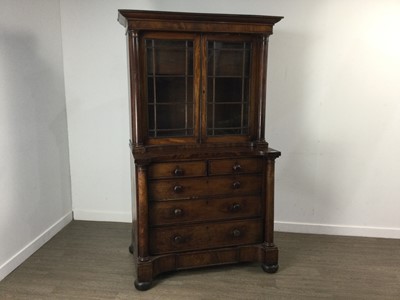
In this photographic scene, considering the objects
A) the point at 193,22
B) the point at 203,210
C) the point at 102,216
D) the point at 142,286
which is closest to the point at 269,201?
the point at 203,210

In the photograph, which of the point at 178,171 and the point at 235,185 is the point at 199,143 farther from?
the point at 235,185

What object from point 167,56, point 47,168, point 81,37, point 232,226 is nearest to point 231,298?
point 232,226

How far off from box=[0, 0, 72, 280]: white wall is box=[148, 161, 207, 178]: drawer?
3.54ft

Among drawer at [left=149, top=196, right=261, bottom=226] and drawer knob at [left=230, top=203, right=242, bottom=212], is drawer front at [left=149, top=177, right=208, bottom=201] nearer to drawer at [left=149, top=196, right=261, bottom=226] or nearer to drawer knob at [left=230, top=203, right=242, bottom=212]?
drawer at [left=149, top=196, right=261, bottom=226]

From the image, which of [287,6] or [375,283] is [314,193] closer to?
[375,283]

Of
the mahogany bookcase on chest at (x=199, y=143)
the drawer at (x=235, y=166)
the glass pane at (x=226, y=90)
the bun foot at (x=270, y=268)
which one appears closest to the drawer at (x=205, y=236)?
the mahogany bookcase on chest at (x=199, y=143)

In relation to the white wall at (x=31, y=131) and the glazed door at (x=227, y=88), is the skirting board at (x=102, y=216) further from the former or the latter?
the glazed door at (x=227, y=88)

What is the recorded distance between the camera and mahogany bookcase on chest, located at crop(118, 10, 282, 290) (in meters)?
2.16

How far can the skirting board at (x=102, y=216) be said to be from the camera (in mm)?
3254

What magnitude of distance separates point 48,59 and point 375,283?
9.95ft

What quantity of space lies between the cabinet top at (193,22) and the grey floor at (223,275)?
1.66 meters

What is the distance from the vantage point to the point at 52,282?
2262 mm

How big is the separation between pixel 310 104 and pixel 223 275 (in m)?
1.60

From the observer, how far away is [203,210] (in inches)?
91.3
